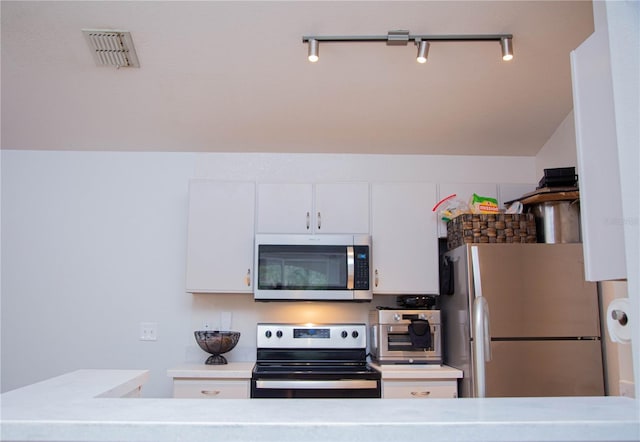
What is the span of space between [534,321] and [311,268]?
4.20ft

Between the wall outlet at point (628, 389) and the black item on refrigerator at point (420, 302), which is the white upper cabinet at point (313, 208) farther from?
the wall outlet at point (628, 389)

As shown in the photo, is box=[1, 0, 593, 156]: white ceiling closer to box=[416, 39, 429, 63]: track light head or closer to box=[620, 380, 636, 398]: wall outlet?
box=[416, 39, 429, 63]: track light head

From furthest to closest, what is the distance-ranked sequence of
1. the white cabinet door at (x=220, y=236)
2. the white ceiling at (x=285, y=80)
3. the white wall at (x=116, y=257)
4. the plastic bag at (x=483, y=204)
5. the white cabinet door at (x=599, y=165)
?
1. the white wall at (x=116, y=257)
2. the white cabinet door at (x=220, y=236)
3. the plastic bag at (x=483, y=204)
4. the white ceiling at (x=285, y=80)
5. the white cabinet door at (x=599, y=165)

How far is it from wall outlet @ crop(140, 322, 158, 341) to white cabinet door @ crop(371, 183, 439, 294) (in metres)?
1.45

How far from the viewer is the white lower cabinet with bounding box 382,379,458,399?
3.12m

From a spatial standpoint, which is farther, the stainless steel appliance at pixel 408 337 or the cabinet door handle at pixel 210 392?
the stainless steel appliance at pixel 408 337

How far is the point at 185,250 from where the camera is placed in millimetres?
3736

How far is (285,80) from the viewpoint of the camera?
125 inches

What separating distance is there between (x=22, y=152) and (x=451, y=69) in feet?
9.28

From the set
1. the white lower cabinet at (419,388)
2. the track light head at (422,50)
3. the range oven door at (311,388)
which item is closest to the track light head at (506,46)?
the track light head at (422,50)

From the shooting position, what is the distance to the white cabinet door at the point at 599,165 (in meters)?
1.54

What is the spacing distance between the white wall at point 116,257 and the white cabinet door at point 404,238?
0.35 meters

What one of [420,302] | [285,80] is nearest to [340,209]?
[420,302]

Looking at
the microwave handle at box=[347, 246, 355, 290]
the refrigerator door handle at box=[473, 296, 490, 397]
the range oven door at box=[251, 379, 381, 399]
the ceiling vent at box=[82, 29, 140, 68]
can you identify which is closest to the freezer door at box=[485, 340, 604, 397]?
the range oven door at box=[251, 379, 381, 399]
